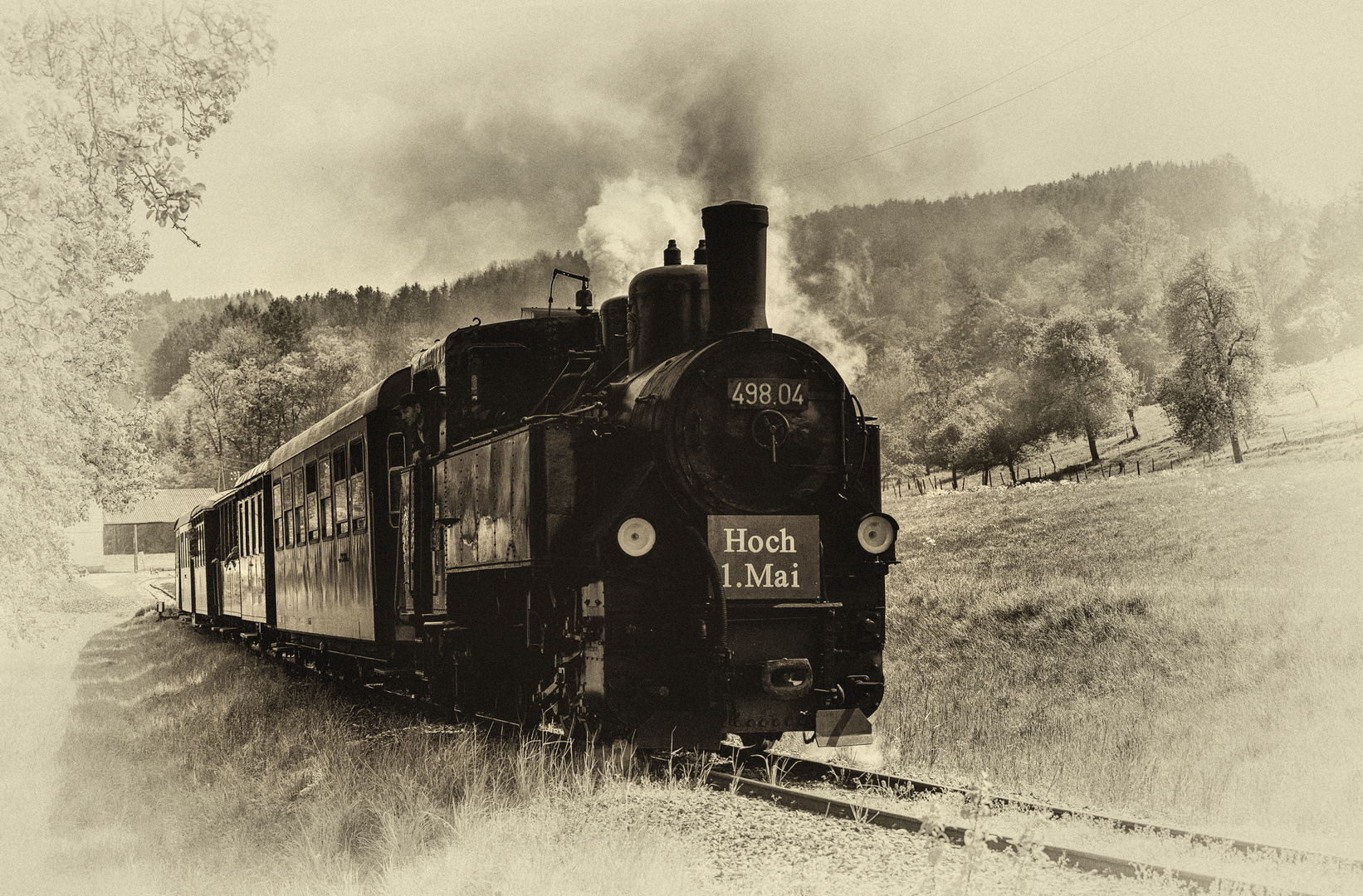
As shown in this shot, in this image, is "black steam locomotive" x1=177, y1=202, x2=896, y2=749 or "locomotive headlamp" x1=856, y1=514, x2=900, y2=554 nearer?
"black steam locomotive" x1=177, y1=202, x2=896, y2=749

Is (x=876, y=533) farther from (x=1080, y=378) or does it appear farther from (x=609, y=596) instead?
(x=1080, y=378)

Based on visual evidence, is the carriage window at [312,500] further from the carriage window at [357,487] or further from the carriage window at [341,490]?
the carriage window at [357,487]

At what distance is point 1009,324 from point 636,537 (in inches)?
1147

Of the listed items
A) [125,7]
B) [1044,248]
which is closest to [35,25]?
[125,7]

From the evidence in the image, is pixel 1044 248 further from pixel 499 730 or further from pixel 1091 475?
pixel 499 730

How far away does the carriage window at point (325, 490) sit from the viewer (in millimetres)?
10602

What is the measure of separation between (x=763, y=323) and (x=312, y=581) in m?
6.27

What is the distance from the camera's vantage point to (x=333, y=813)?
5.86m

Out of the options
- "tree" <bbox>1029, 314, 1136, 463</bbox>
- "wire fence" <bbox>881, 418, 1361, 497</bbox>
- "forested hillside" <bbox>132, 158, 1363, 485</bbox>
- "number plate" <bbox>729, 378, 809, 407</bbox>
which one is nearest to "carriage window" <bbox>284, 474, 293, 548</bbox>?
"forested hillside" <bbox>132, 158, 1363, 485</bbox>

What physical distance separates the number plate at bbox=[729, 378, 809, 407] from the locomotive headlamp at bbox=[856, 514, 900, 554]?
797 millimetres

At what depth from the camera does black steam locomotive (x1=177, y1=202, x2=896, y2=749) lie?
20.8ft

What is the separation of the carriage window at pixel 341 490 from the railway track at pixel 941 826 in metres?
4.50

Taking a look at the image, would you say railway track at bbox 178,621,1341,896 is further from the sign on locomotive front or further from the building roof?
the building roof

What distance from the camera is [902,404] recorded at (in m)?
32.4
